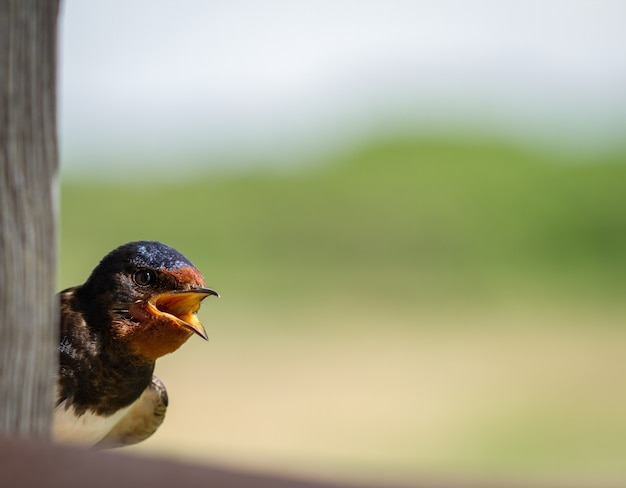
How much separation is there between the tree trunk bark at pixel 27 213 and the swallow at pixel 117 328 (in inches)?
16.0

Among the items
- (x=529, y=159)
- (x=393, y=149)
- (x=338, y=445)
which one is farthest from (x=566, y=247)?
(x=338, y=445)

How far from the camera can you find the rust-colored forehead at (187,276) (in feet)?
4.69

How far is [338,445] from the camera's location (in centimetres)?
1212

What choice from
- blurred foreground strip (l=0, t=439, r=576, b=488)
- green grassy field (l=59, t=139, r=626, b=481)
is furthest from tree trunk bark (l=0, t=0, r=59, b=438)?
green grassy field (l=59, t=139, r=626, b=481)

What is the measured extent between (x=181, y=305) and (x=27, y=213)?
1.64 ft

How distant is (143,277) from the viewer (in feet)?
4.78

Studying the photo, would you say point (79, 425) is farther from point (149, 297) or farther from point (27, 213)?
point (27, 213)

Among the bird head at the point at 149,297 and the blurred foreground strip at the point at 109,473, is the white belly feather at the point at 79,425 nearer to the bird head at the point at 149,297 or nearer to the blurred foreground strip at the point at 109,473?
the bird head at the point at 149,297

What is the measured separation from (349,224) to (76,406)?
18338mm

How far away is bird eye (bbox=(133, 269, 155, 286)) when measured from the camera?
1.45 meters

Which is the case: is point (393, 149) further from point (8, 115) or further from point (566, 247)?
A: point (8, 115)

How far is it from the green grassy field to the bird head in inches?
281

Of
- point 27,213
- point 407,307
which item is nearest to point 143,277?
point 27,213

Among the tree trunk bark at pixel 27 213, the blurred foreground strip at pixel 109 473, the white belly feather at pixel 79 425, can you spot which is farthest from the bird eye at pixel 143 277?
the blurred foreground strip at pixel 109 473
